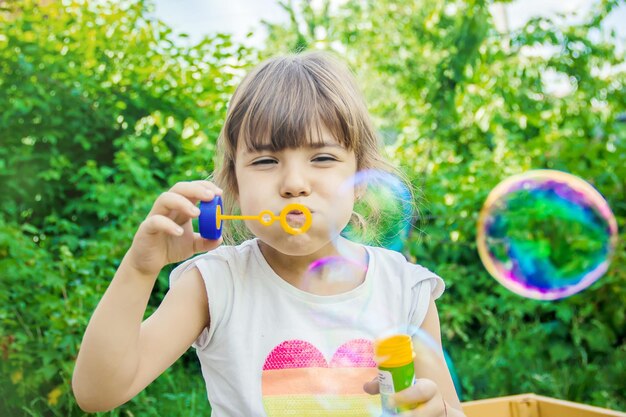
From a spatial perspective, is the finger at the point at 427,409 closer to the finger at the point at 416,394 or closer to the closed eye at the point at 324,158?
the finger at the point at 416,394

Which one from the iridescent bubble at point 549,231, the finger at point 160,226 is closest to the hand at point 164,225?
the finger at point 160,226

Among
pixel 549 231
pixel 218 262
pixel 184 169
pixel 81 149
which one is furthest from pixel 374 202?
pixel 81 149

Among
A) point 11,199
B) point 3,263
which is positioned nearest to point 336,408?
point 3,263

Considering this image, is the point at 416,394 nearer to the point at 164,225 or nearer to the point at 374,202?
the point at 164,225

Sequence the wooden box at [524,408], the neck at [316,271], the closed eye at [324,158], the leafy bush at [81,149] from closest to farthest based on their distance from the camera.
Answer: the closed eye at [324,158] < the neck at [316,271] < the wooden box at [524,408] < the leafy bush at [81,149]

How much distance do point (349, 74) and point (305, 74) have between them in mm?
198

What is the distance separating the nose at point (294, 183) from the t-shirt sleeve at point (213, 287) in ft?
0.83

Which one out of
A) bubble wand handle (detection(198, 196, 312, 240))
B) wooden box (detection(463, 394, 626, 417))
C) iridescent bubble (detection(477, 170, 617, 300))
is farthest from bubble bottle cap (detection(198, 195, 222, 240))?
iridescent bubble (detection(477, 170, 617, 300))

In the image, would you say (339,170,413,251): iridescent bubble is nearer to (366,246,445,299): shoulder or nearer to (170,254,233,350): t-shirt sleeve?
(366,246,445,299): shoulder

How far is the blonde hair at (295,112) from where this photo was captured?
133 centimetres

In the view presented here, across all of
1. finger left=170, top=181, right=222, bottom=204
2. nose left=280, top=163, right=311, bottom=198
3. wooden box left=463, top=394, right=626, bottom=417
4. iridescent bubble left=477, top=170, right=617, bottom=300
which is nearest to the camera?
finger left=170, top=181, right=222, bottom=204

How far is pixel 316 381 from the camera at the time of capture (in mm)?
1375

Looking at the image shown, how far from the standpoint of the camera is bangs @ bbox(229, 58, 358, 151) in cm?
132

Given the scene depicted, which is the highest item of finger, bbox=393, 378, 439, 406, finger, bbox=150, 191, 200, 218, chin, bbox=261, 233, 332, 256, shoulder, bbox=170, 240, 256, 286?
finger, bbox=150, 191, 200, 218
